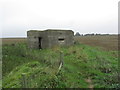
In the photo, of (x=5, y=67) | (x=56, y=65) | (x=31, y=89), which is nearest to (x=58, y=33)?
(x=5, y=67)

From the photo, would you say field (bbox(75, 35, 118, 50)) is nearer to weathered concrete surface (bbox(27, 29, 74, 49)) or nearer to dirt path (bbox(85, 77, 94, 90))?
weathered concrete surface (bbox(27, 29, 74, 49))

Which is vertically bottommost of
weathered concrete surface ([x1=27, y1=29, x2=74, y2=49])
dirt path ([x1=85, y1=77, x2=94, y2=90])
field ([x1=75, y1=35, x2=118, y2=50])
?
field ([x1=75, y1=35, x2=118, y2=50])

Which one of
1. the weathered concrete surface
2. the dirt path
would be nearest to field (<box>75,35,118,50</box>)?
the weathered concrete surface

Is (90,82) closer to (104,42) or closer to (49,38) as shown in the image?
(49,38)

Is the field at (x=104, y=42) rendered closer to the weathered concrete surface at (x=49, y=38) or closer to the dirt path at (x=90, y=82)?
the weathered concrete surface at (x=49, y=38)

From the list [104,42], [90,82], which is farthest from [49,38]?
[104,42]

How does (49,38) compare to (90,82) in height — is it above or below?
above

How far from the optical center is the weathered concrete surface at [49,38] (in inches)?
784

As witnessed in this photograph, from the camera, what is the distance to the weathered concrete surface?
19.9m

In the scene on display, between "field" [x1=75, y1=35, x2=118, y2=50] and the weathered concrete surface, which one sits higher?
the weathered concrete surface

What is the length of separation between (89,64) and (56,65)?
2559 mm

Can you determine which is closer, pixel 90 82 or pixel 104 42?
pixel 90 82

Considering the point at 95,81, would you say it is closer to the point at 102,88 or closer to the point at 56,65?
the point at 102,88

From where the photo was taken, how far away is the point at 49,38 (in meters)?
19.8
